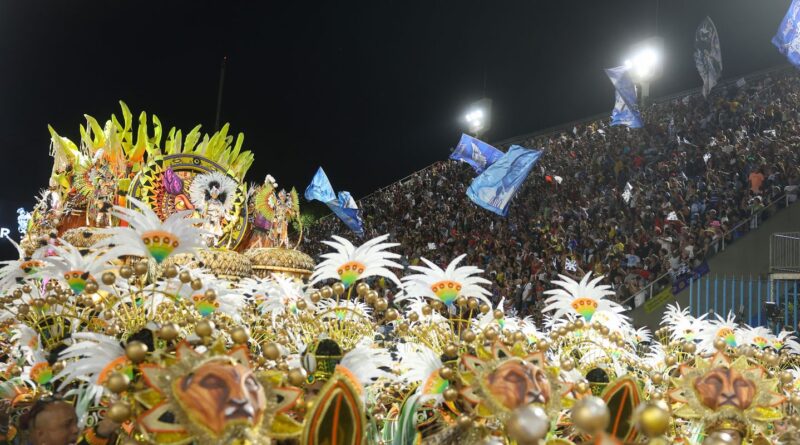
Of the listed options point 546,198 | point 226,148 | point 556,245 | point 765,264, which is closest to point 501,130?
point 546,198

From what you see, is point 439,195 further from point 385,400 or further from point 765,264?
point 385,400

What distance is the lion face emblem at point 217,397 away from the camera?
1619mm

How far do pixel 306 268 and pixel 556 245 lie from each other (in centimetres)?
622

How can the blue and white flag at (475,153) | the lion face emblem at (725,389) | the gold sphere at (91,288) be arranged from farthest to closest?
1. the blue and white flag at (475,153)
2. the gold sphere at (91,288)
3. the lion face emblem at (725,389)

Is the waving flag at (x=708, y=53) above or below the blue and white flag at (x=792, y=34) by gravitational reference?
above

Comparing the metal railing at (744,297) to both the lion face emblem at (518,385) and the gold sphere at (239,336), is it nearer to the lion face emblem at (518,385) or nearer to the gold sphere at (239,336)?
the lion face emblem at (518,385)

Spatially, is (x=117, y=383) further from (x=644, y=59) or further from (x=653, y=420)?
(x=644, y=59)

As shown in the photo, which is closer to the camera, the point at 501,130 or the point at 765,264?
the point at 765,264

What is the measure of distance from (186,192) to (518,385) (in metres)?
6.67

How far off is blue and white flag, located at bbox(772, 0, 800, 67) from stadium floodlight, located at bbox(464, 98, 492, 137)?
11238 millimetres

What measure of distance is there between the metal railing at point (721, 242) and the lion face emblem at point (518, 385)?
891 cm

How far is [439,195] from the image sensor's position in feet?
64.6

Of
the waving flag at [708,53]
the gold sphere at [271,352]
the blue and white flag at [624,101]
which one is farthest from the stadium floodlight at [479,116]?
the gold sphere at [271,352]

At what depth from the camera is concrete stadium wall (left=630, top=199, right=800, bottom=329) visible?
10328 mm
